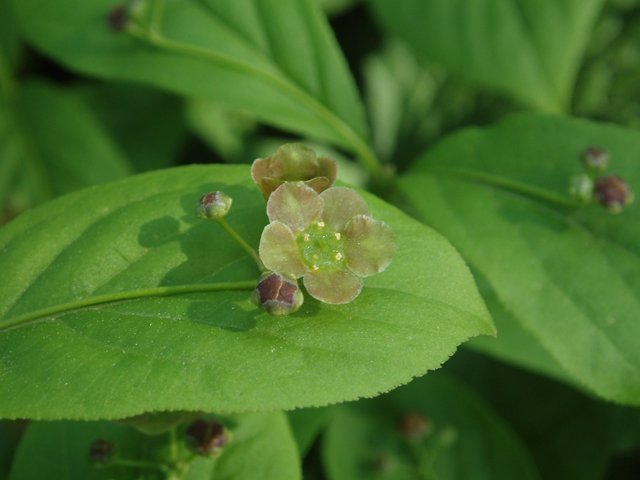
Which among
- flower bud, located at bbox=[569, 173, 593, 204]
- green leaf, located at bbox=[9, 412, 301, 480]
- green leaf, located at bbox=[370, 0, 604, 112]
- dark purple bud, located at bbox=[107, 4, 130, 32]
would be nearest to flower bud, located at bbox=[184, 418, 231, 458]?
green leaf, located at bbox=[9, 412, 301, 480]

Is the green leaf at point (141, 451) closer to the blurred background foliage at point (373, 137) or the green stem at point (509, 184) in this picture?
the blurred background foliage at point (373, 137)

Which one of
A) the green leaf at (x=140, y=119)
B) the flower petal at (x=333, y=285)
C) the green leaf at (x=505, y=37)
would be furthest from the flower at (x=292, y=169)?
the green leaf at (x=140, y=119)

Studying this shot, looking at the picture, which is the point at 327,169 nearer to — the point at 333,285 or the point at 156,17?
the point at 333,285

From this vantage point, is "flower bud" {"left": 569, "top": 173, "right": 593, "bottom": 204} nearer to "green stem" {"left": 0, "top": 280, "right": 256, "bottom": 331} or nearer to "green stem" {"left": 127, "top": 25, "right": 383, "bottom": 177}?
"green stem" {"left": 127, "top": 25, "right": 383, "bottom": 177}

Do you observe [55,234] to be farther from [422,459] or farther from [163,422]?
[422,459]

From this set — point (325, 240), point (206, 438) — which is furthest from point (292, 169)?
point (206, 438)

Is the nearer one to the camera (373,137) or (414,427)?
(414,427)
